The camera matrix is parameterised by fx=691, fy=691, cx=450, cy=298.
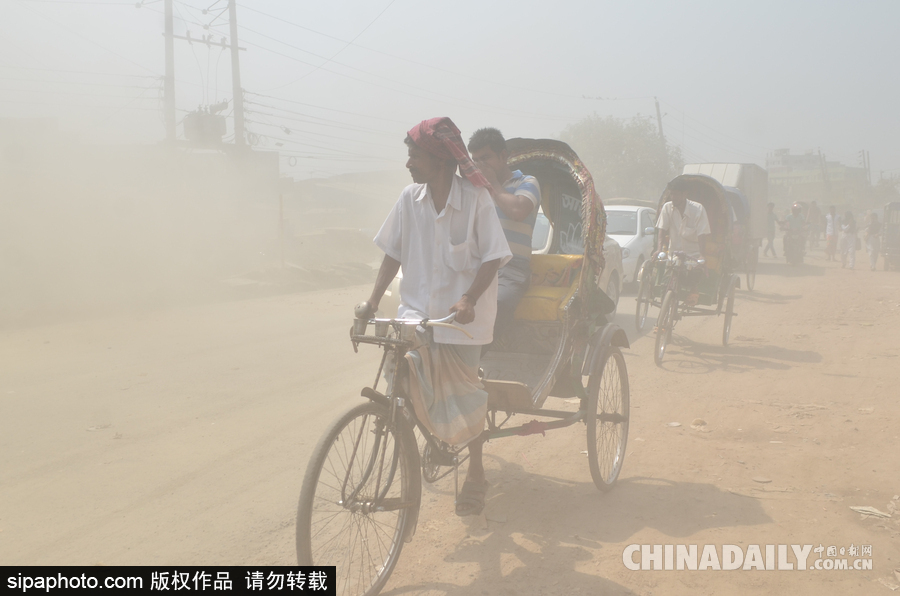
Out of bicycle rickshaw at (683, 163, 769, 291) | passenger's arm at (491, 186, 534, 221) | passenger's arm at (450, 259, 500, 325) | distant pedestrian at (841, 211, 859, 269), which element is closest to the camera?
passenger's arm at (450, 259, 500, 325)

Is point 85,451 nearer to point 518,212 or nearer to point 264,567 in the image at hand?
point 264,567

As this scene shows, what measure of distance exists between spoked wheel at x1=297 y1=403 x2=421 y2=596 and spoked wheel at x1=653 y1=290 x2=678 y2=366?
5.53m

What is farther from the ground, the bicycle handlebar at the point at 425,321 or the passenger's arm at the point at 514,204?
the passenger's arm at the point at 514,204

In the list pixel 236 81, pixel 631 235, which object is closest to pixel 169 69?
pixel 236 81

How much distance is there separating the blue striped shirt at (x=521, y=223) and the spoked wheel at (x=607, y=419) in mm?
852

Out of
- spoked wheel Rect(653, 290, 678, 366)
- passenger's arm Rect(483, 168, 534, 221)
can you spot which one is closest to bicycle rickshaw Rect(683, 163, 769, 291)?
spoked wheel Rect(653, 290, 678, 366)

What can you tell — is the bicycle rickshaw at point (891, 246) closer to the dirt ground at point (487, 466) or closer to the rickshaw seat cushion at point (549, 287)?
the dirt ground at point (487, 466)

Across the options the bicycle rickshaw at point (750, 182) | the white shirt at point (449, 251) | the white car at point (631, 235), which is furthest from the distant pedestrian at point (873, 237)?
the white shirt at point (449, 251)

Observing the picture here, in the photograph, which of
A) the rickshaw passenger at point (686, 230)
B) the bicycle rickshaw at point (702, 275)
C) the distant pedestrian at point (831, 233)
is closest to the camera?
the bicycle rickshaw at point (702, 275)

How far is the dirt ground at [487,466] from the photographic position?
3523mm

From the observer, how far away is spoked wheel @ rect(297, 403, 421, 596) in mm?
2855

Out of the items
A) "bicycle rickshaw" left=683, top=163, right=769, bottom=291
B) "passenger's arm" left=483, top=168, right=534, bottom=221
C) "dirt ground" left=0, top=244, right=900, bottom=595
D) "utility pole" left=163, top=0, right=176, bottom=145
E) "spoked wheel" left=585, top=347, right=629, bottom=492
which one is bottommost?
"dirt ground" left=0, top=244, right=900, bottom=595

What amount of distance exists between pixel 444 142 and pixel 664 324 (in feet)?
19.3

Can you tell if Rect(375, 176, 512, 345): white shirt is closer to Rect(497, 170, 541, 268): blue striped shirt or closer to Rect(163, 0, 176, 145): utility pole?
Rect(497, 170, 541, 268): blue striped shirt
